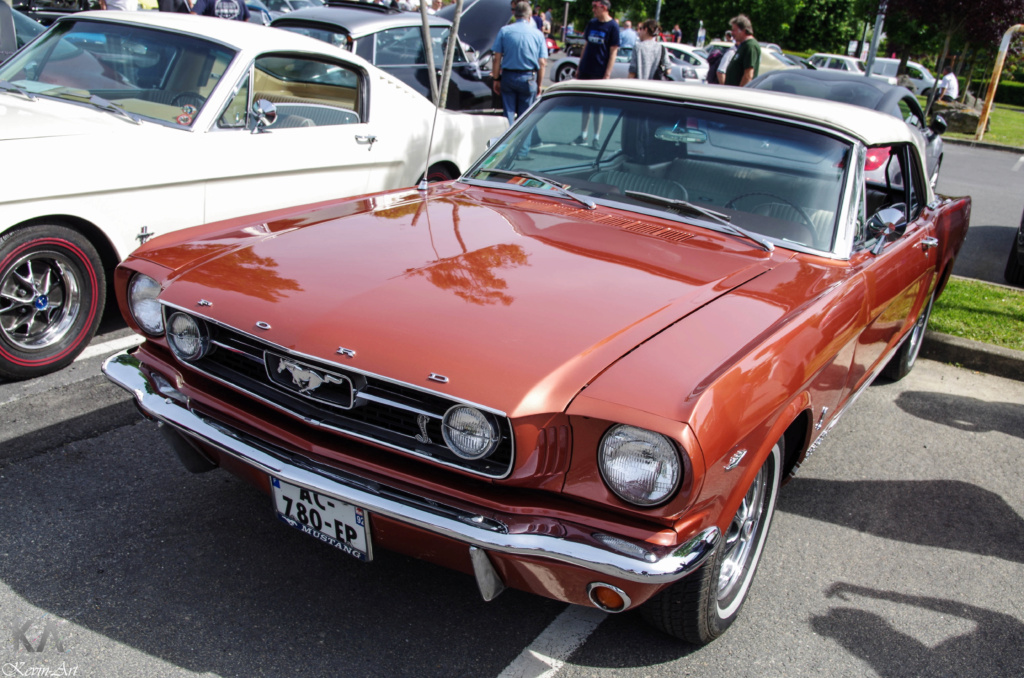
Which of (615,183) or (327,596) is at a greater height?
(615,183)

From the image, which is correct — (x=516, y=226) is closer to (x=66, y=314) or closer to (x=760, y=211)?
(x=760, y=211)

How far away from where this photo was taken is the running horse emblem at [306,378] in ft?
7.68

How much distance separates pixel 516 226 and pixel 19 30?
8.19 m

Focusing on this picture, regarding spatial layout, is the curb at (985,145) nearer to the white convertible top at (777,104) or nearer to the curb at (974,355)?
the curb at (974,355)

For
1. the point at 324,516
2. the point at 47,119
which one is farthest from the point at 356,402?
the point at 47,119

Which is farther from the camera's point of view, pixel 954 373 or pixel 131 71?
pixel 954 373

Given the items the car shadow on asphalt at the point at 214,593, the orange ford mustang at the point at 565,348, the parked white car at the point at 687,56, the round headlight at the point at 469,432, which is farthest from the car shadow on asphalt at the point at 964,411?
the parked white car at the point at 687,56

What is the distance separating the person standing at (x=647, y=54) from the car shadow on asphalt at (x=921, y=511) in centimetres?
785

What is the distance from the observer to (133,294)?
2.83 metres

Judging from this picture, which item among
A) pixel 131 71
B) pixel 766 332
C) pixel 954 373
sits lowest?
pixel 954 373

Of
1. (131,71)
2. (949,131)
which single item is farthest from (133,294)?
(949,131)

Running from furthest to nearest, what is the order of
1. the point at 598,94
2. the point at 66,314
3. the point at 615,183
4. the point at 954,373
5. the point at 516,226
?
the point at 954,373 → the point at 66,314 → the point at 598,94 → the point at 615,183 → the point at 516,226

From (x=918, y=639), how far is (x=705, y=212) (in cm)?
165

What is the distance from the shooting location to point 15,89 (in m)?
4.65
